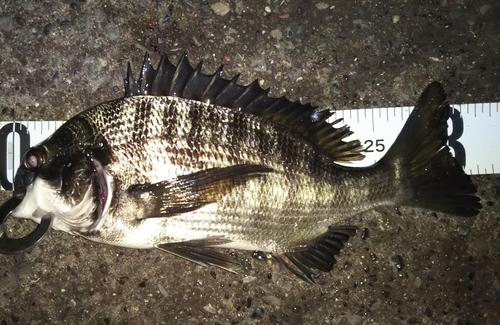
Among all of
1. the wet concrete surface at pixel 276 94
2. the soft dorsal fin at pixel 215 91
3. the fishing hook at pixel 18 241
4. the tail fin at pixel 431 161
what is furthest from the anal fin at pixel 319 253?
the fishing hook at pixel 18 241

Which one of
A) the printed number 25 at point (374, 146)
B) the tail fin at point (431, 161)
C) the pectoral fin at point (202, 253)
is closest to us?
the pectoral fin at point (202, 253)

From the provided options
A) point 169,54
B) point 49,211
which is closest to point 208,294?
point 49,211

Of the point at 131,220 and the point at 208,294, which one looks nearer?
the point at 131,220

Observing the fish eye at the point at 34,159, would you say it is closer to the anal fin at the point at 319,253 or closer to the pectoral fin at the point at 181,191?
the pectoral fin at the point at 181,191

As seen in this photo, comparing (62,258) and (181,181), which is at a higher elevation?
(181,181)

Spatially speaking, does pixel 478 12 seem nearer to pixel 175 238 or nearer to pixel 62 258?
pixel 175 238

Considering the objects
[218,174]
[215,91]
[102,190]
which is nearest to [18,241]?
[102,190]
